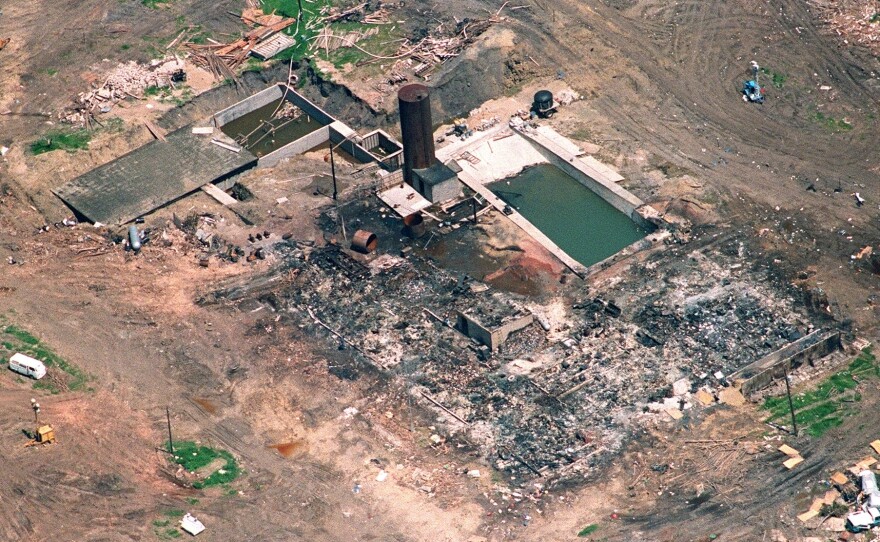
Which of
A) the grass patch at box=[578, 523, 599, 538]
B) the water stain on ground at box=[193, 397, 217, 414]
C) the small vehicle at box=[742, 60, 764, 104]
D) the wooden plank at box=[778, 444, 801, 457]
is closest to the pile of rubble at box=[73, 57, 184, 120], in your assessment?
the water stain on ground at box=[193, 397, 217, 414]

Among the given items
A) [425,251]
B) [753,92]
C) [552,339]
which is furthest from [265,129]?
[753,92]

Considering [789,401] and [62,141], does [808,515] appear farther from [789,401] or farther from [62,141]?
[62,141]

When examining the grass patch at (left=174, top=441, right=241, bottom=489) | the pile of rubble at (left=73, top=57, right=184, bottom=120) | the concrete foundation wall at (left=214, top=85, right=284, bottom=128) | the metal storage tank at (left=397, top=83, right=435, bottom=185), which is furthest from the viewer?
the concrete foundation wall at (left=214, top=85, right=284, bottom=128)

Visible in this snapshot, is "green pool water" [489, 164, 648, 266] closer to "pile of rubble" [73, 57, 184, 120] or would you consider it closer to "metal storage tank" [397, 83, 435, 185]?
"metal storage tank" [397, 83, 435, 185]

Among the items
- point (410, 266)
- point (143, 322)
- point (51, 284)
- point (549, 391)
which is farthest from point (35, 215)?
point (549, 391)

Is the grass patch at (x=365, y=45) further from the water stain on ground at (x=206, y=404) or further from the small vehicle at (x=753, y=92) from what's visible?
the water stain on ground at (x=206, y=404)

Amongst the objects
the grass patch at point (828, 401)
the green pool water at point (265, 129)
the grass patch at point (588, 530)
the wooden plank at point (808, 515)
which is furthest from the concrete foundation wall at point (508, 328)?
the green pool water at point (265, 129)
